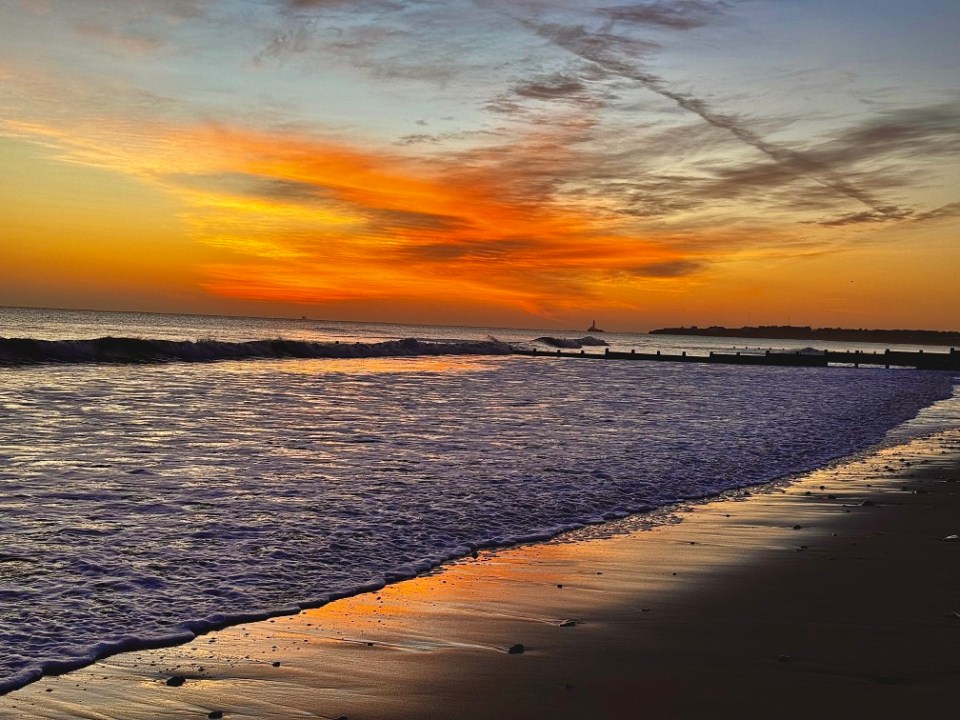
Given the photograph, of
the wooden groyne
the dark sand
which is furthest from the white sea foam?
the wooden groyne

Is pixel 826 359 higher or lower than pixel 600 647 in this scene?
higher

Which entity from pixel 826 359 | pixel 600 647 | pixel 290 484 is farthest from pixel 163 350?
pixel 826 359

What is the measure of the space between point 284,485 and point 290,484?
119 millimetres

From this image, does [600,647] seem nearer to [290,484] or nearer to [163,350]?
[290,484]

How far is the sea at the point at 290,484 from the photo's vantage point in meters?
6.50

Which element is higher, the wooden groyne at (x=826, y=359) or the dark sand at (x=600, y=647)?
the wooden groyne at (x=826, y=359)

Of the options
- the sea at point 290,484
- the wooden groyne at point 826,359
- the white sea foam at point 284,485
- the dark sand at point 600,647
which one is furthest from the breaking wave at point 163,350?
the dark sand at point 600,647

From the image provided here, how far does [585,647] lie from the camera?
18.3 feet

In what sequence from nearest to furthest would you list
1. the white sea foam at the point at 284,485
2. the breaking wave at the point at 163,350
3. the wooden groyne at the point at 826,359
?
the white sea foam at the point at 284,485 → the breaking wave at the point at 163,350 → the wooden groyne at the point at 826,359

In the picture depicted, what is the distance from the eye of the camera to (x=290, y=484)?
1143 centimetres

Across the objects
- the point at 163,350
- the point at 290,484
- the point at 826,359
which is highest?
the point at 826,359

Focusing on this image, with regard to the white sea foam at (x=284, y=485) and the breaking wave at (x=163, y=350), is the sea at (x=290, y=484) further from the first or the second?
the breaking wave at (x=163, y=350)

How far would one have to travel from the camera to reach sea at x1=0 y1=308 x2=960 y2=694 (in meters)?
6.50

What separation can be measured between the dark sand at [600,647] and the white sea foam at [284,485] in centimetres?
65
